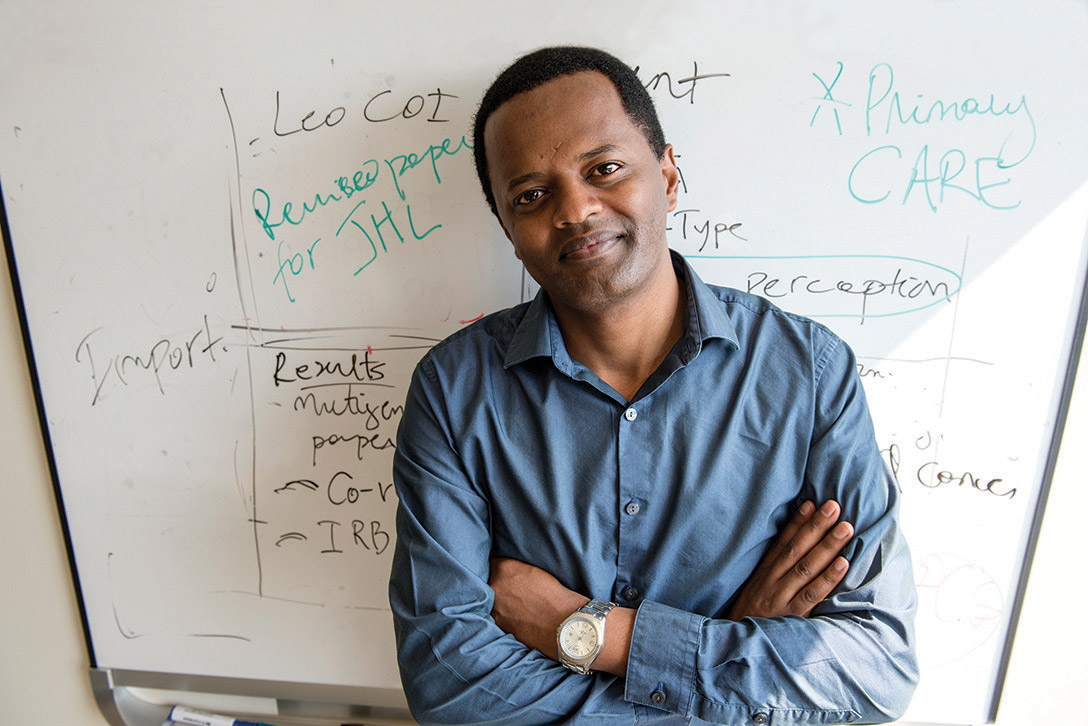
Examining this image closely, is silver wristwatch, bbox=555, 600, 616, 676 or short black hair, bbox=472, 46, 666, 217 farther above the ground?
short black hair, bbox=472, 46, 666, 217

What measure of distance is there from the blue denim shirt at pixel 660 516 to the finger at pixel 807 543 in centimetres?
3

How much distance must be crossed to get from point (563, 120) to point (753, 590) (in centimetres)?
85

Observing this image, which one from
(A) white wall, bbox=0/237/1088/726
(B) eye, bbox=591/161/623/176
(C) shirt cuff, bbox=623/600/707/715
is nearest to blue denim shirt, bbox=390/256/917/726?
(C) shirt cuff, bbox=623/600/707/715

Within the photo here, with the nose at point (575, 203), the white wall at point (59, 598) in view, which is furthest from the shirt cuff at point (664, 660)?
the white wall at point (59, 598)

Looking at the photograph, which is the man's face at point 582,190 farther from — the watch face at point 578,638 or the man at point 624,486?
the watch face at point 578,638

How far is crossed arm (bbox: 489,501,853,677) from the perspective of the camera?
1007 mm

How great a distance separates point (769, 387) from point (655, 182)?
15.7 inches

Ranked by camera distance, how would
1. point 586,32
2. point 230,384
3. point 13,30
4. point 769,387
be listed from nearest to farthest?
point 769,387, point 586,32, point 13,30, point 230,384

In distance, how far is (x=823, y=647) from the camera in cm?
95

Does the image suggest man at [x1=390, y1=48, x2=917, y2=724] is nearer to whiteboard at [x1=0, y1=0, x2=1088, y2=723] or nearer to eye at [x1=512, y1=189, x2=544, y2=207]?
eye at [x1=512, y1=189, x2=544, y2=207]

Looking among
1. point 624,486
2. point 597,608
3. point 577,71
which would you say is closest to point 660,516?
point 624,486

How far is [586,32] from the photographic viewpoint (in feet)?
4.06

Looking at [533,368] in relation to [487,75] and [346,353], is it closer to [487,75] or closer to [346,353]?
[346,353]

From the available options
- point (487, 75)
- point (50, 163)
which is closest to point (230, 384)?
point (50, 163)
